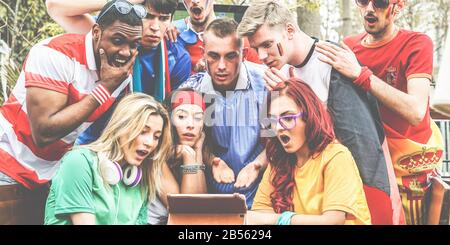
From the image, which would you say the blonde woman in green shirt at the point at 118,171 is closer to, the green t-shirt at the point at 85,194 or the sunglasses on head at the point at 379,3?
the green t-shirt at the point at 85,194

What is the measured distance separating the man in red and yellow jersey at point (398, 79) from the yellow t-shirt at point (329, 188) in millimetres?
322

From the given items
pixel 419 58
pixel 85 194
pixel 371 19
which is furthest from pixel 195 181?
pixel 419 58

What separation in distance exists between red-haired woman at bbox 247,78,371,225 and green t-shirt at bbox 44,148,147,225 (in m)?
0.87

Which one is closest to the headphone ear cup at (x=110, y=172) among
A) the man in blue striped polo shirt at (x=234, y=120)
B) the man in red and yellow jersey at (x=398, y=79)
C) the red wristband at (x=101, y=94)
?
the red wristband at (x=101, y=94)

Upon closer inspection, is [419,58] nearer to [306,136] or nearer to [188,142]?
[306,136]

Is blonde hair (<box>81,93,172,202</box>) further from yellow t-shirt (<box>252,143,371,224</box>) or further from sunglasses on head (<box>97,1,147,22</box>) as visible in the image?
yellow t-shirt (<box>252,143,371,224</box>)

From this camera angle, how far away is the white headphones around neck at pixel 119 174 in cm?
535

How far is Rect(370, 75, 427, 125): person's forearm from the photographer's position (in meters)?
5.39

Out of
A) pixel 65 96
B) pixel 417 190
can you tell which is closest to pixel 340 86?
pixel 417 190

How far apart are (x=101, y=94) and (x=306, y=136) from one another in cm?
141
